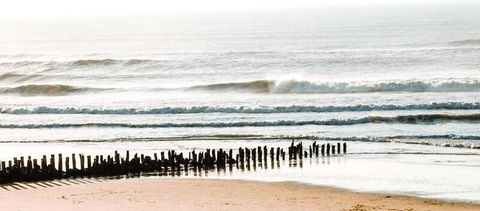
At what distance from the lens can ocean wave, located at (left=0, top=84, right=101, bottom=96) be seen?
5429cm

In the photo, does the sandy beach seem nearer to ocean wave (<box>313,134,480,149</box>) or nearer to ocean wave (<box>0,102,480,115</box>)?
ocean wave (<box>313,134,480,149</box>)

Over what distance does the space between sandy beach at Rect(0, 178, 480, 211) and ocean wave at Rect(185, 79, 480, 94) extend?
26.7 m

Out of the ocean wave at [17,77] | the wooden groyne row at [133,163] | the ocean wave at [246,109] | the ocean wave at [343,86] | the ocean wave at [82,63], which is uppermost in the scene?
the ocean wave at [82,63]

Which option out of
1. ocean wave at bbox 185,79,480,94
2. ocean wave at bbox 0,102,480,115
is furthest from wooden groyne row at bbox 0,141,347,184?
ocean wave at bbox 185,79,480,94

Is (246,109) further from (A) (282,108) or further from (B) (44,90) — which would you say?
(B) (44,90)

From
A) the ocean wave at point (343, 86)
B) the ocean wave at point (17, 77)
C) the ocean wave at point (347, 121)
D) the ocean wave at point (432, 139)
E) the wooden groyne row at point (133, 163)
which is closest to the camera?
the wooden groyne row at point (133, 163)

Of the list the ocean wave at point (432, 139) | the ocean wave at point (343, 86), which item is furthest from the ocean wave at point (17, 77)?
the ocean wave at point (432, 139)

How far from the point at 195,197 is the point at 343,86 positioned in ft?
102

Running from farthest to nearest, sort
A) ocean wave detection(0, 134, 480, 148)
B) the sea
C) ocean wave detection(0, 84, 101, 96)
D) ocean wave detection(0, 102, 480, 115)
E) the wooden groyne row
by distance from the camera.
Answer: ocean wave detection(0, 84, 101, 96) → ocean wave detection(0, 102, 480, 115) → ocean wave detection(0, 134, 480, 148) → the sea → the wooden groyne row

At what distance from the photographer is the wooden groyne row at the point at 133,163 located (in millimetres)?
22703

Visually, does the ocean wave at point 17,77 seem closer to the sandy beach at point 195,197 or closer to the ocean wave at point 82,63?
the ocean wave at point 82,63

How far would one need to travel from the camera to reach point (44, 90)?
55312 mm

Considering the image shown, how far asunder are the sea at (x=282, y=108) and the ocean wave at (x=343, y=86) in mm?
77

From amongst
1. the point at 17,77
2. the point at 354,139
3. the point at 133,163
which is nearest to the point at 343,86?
the point at 354,139
